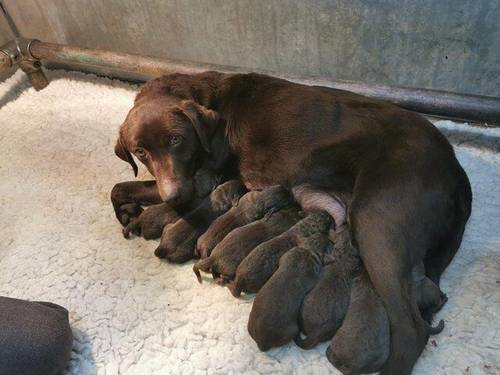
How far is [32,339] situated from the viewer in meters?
1.82

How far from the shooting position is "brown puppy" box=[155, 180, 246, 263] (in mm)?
2258

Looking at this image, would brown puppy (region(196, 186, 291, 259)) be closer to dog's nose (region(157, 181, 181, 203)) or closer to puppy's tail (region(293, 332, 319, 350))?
dog's nose (region(157, 181, 181, 203))

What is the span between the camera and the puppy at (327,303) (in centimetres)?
179

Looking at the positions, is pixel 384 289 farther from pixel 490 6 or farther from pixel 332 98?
pixel 490 6

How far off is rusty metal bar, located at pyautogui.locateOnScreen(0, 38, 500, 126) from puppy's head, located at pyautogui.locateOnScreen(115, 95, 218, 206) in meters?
0.68

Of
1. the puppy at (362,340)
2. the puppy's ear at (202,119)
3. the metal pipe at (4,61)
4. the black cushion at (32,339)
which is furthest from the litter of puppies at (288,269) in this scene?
the metal pipe at (4,61)

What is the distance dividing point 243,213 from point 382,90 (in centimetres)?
107

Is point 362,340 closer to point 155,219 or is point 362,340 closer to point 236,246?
point 236,246

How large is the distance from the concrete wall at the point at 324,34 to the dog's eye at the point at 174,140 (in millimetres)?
1168

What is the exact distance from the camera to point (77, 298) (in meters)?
2.30

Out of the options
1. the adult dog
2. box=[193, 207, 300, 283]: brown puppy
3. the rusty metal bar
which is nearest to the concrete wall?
the rusty metal bar

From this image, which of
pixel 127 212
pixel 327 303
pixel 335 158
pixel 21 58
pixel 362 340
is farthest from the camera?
pixel 21 58

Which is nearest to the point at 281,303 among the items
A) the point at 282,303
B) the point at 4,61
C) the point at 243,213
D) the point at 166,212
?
the point at 282,303

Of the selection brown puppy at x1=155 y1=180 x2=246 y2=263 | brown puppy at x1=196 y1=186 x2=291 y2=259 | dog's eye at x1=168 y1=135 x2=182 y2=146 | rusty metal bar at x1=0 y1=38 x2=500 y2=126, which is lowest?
brown puppy at x1=155 y1=180 x2=246 y2=263
